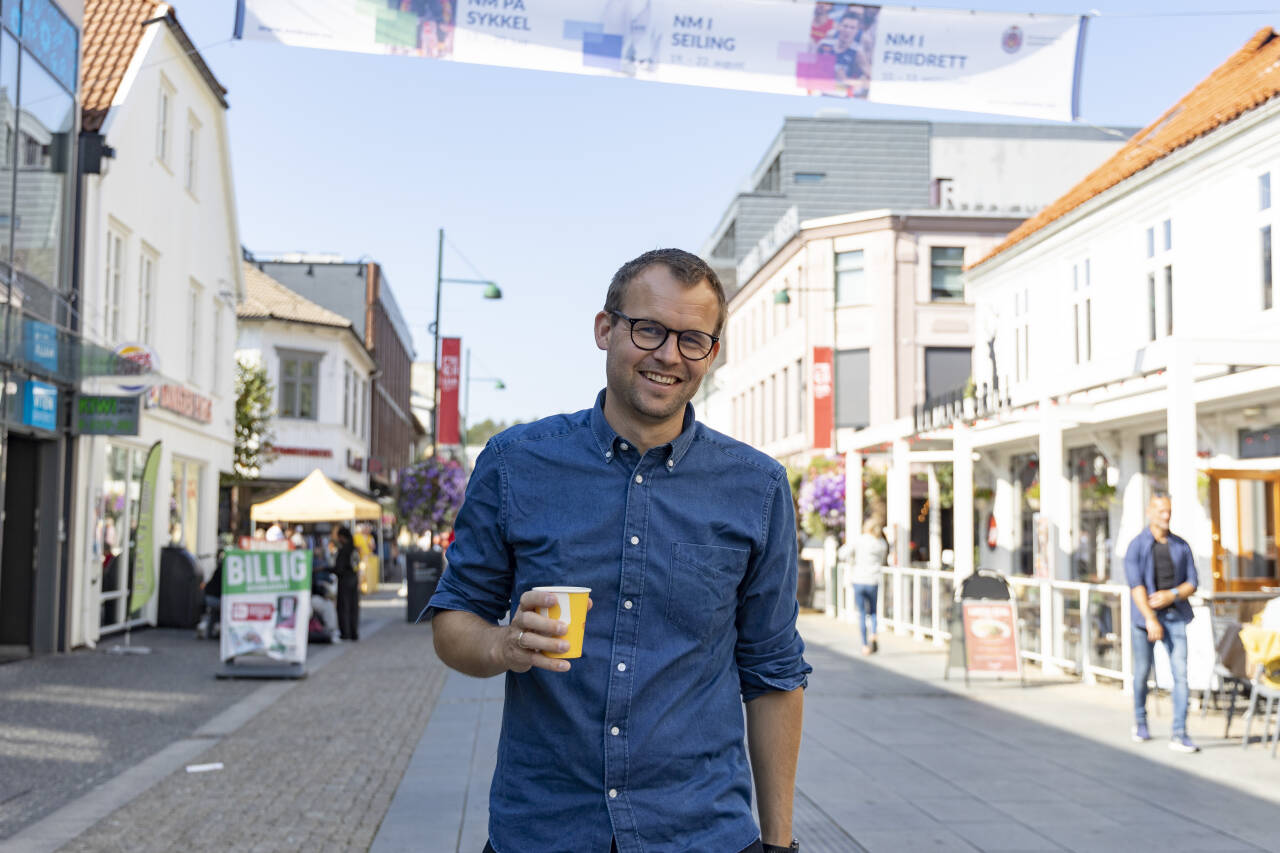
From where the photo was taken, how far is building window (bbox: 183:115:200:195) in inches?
934

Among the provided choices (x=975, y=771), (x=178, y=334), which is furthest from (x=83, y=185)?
(x=975, y=771)

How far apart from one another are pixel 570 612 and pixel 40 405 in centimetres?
1497

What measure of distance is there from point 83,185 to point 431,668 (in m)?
7.67

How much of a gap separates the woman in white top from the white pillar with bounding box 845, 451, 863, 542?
633 cm

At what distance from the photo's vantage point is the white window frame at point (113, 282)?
18922mm

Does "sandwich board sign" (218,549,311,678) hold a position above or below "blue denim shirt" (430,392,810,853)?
below

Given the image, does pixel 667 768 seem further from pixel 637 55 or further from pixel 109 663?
pixel 109 663

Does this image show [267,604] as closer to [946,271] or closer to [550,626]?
[550,626]

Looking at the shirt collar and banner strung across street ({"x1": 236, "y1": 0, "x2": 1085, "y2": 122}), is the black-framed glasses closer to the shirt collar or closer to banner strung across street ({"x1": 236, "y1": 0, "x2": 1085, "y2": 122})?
the shirt collar

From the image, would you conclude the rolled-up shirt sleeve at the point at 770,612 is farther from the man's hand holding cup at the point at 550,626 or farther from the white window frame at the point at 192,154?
the white window frame at the point at 192,154

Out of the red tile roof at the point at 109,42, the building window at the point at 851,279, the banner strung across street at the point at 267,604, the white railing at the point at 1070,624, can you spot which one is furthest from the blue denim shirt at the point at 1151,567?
the building window at the point at 851,279

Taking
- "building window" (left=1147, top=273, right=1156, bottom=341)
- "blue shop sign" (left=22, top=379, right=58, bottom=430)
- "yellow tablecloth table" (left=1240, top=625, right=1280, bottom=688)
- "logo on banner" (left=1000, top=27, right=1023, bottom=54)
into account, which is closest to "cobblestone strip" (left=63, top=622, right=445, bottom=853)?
"blue shop sign" (left=22, top=379, right=58, bottom=430)

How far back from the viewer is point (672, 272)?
9.02ft

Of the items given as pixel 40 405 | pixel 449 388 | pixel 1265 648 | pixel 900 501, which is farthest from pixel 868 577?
pixel 449 388
